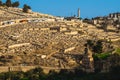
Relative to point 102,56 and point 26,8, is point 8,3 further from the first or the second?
point 102,56

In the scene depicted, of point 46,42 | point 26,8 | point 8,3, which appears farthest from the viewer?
point 8,3

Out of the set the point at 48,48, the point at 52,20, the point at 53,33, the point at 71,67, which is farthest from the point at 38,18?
the point at 71,67

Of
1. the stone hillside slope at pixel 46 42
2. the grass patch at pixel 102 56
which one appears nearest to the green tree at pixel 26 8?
the stone hillside slope at pixel 46 42

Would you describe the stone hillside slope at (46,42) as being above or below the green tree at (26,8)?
below

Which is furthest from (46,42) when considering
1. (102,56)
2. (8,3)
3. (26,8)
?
(8,3)

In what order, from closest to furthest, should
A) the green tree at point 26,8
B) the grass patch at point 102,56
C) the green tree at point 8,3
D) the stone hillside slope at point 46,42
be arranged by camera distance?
the stone hillside slope at point 46,42
the grass patch at point 102,56
the green tree at point 26,8
the green tree at point 8,3

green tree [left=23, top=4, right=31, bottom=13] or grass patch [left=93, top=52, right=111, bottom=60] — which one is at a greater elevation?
green tree [left=23, top=4, right=31, bottom=13]

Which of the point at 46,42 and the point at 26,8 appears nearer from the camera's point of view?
the point at 46,42

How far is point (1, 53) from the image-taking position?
5647 cm

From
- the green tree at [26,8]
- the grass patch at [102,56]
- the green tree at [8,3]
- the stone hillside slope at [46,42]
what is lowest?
the grass patch at [102,56]

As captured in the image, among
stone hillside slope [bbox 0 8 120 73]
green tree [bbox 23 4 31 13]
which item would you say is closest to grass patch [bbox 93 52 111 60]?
stone hillside slope [bbox 0 8 120 73]

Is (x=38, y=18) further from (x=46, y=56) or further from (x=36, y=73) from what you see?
(x=36, y=73)

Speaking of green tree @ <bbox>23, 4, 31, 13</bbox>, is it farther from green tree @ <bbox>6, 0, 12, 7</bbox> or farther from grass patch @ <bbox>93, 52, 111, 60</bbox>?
grass patch @ <bbox>93, 52, 111, 60</bbox>

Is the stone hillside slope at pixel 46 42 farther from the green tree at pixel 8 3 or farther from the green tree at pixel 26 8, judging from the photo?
the green tree at pixel 8 3
